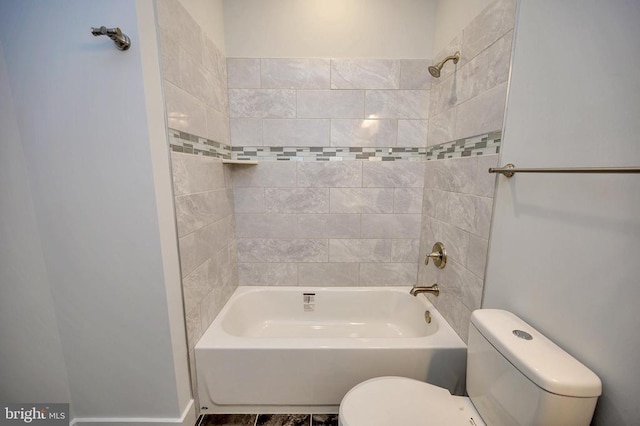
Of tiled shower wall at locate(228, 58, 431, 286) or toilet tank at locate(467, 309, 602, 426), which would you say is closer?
toilet tank at locate(467, 309, 602, 426)

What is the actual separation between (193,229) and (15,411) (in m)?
1.09

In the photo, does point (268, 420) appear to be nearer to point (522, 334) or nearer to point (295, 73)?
point (522, 334)

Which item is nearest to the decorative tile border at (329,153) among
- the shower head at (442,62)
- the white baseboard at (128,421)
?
the shower head at (442,62)

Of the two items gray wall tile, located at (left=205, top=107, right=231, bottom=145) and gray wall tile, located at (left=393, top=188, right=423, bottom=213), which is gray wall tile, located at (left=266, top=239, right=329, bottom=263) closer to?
gray wall tile, located at (left=393, top=188, right=423, bottom=213)

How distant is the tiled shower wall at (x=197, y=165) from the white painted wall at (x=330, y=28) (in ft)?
1.01

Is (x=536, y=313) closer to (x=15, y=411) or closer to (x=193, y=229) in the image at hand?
(x=193, y=229)

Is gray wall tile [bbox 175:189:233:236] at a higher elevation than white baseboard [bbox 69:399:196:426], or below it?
higher

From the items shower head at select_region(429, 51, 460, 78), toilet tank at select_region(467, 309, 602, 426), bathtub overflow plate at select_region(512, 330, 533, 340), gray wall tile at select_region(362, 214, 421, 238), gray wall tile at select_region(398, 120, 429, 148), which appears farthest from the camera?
gray wall tile at select_region(362, 214, 421, 238)

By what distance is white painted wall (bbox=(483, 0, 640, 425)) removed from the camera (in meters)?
0.60

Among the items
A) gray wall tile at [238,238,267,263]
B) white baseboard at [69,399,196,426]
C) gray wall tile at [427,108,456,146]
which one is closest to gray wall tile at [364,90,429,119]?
gray wall tile at [427,108,456,146]

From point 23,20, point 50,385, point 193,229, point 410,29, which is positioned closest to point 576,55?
point 410,29

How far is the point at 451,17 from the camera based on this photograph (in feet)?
4.70

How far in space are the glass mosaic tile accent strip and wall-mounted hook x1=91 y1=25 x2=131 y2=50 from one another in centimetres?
31

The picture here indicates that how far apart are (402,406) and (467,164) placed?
1151mm
